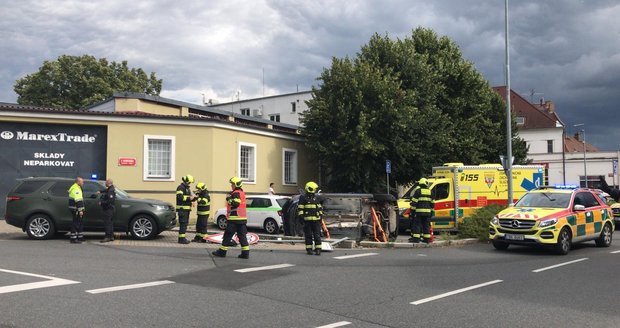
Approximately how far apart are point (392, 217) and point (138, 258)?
7764mm

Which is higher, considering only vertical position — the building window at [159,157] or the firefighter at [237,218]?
the building window at [159,157]

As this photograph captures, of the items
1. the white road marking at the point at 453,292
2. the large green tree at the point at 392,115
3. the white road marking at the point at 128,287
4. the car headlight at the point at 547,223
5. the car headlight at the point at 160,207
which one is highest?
the large green tree at the point at 392,115

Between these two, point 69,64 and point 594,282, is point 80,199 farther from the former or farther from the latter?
point 69,64

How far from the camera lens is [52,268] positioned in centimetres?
1011

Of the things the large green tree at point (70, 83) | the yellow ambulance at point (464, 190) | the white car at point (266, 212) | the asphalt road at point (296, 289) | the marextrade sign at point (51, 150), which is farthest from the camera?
the large green tree at point (70, 83)

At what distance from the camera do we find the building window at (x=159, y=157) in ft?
73.8

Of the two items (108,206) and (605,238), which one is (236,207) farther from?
(605,238)

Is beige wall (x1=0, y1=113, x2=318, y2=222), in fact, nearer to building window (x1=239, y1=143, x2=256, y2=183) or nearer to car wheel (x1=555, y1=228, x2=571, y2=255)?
building window (x1=239, y1=143, x2=256, y2=183)

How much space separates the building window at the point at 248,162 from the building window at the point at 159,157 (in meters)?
3.47

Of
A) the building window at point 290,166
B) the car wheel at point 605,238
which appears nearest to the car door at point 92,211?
the building window at point 290,166

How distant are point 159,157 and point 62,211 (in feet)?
25.4

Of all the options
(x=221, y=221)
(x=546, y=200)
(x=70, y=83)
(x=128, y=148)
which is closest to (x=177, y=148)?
(x=128, y=148)

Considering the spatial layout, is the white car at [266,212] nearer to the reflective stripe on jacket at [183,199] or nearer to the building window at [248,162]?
the reflective stripe on jacket at [183,199]

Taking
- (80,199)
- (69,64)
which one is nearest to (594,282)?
(80,199)
